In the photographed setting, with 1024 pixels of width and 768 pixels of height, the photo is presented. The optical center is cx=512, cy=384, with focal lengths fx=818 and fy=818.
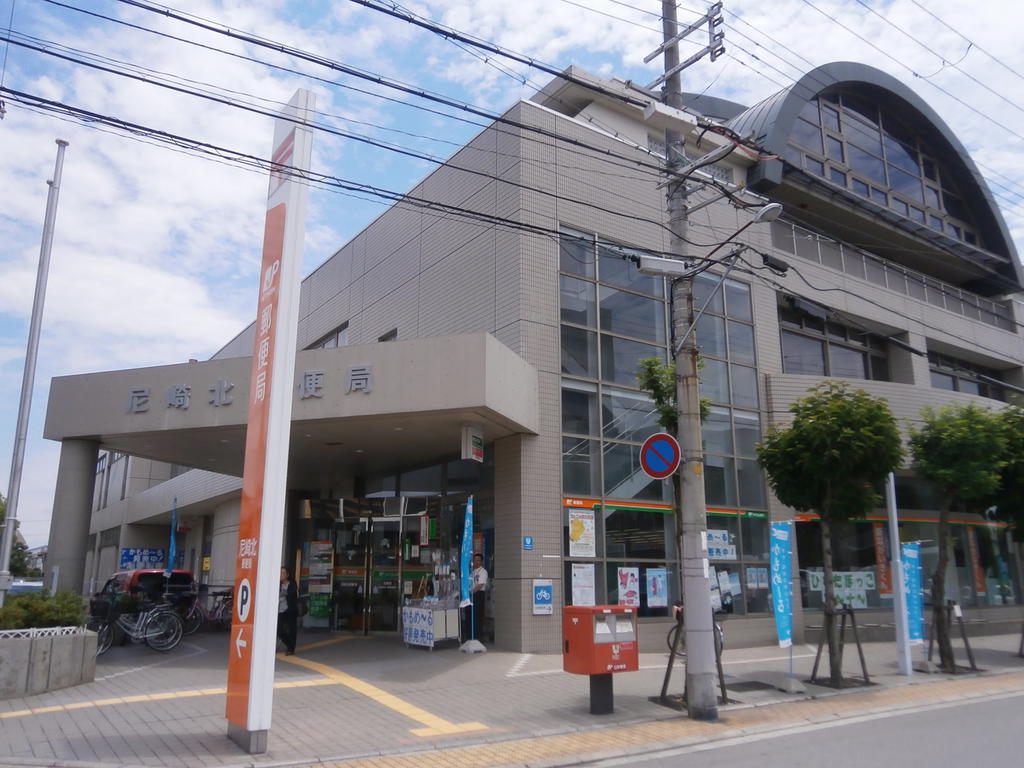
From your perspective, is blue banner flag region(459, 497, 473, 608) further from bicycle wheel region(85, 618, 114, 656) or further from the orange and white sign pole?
the orange and white sign pole

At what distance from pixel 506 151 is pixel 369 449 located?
6994 millimetres

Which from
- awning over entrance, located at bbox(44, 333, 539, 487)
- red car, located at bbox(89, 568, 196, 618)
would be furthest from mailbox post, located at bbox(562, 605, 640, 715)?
red car, located at bbox(89, 568, 196, 618)

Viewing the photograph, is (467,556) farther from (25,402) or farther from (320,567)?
(25,402)

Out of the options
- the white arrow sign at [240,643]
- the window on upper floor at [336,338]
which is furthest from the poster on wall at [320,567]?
the white arrow sign at [240,643]

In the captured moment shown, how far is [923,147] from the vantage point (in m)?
29.1

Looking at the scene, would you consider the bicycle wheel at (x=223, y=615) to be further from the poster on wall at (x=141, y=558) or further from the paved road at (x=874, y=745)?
the poster on wall at (x=141, y=558)

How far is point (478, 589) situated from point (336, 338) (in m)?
10.8

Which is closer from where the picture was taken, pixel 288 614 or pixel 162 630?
pixel 288 614

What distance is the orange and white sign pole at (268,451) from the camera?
780 centimetres

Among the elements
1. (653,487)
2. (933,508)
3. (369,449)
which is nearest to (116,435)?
(369,449)

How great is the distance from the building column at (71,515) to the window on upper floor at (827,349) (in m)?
16.8

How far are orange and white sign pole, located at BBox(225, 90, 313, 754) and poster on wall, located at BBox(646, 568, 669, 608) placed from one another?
32.4ft

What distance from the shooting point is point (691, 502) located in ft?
35.2

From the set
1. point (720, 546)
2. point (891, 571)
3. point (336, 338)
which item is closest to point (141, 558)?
point (336, 338)
